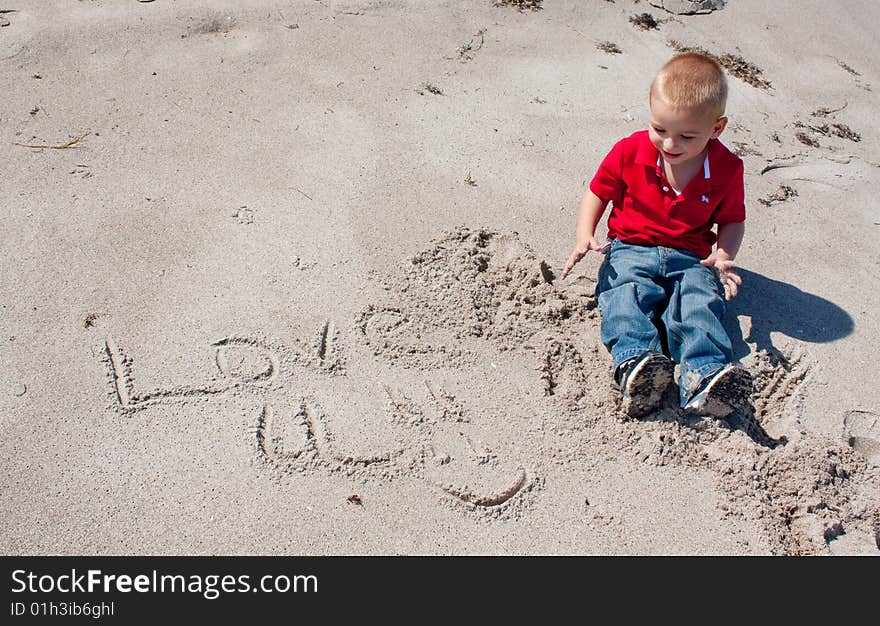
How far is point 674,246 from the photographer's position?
3.09 metres

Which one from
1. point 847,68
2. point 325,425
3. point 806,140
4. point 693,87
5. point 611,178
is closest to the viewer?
point 325,425

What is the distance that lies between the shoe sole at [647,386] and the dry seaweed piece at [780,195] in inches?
61.3

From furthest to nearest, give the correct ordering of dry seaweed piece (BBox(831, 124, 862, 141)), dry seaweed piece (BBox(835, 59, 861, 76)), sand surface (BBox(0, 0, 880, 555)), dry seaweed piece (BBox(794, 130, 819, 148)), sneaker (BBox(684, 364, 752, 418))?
dry seaweed piece (BBox(835, 59, 861, 76)) → dry seaweed piece (BBox(831, 124, 862, 141)) → dry seaweed piece (BBox(794, 130, 819, 148)) → sneaker (BBox(684, 364, 752, 418)) → sand surface (BBox(0, 0, 880, 555))

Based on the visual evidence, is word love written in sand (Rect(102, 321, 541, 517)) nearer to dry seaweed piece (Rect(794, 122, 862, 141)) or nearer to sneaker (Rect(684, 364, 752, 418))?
sneaker (Rect(684, 364, 752, 418))

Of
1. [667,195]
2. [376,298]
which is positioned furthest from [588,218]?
[376,298]

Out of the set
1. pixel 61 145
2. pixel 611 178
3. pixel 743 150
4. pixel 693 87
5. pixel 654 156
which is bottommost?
pixel 61 145

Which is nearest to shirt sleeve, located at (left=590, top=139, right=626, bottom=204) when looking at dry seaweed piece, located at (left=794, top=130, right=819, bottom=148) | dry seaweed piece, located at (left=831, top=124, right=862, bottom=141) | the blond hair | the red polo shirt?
the red polo shirt

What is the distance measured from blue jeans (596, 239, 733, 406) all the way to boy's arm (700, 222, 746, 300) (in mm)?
36

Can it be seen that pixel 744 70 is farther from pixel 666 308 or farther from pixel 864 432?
pixel 864 432

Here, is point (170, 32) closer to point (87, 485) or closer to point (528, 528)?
point (87, 485)

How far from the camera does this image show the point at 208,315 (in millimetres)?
2951

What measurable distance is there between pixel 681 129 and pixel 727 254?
1.80 ft

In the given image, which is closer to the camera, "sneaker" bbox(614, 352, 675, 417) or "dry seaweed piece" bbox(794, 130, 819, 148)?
"sneaker" bbox(614, 352, 675, 417)

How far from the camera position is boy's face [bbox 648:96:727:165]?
2.79 meters
